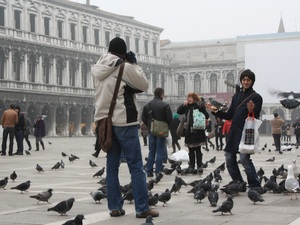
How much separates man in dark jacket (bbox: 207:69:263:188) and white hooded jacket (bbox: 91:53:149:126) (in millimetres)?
2075

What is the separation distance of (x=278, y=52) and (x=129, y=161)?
24.9 feet

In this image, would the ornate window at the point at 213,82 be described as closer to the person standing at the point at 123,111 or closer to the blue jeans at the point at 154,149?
the blue jeans at the point at 154,149

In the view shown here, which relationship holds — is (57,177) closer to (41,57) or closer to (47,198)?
(47,198)

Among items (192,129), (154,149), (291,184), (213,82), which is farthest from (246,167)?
(213,82)

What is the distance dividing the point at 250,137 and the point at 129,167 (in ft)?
7.10

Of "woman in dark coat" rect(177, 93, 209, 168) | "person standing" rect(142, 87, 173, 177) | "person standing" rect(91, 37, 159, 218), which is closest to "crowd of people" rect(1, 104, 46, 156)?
"person standing" rect(142, 87, 173, 177)

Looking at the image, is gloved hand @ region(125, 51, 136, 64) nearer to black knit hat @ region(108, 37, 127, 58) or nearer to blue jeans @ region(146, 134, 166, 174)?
black knit hat @ region(108, 37, 127, 58)

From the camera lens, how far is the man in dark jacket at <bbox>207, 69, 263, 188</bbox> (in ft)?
25.1

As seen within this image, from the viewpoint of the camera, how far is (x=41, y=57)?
5050 centimetres

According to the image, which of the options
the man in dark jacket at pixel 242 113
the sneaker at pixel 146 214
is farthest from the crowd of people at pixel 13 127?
the sneaker at pixel 146 214

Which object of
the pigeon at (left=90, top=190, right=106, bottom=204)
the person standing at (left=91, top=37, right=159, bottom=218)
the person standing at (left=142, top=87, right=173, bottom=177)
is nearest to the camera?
the person standing at (left=91, top=37, right=159, bottom=218)

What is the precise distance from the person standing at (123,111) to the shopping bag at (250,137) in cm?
208

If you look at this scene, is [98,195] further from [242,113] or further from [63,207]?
[242,113]

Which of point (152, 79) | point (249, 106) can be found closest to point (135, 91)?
point (249, 106)
